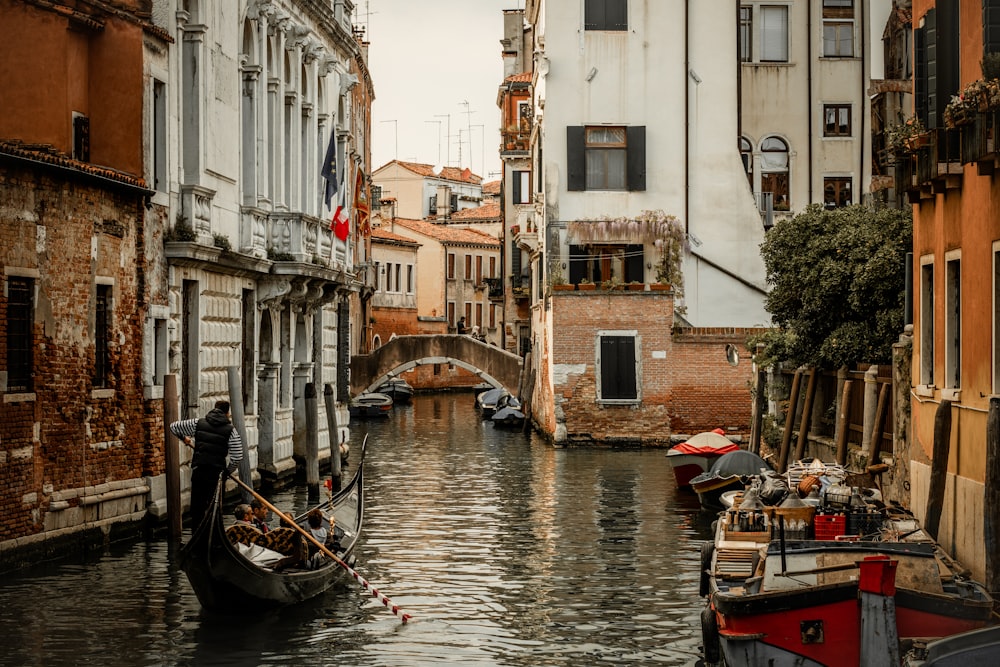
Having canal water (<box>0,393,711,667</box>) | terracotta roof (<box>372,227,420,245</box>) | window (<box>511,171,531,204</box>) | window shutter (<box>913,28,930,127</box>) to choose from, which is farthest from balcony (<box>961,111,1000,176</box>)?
terracotta roof (<box>372,227,420,245</box>)

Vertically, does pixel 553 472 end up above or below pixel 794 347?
below

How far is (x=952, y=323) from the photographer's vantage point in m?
11.6

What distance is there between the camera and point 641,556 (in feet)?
49.4

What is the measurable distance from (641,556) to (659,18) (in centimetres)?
1601

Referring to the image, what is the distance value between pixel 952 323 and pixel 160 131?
8406mm

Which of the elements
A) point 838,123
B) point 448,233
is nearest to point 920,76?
point 838,123

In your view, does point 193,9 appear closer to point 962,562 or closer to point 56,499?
point 56,499

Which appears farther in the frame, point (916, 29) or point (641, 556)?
point (641, 556)

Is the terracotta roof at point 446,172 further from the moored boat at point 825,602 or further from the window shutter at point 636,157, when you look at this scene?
Answer: the moored boat at point 825,602

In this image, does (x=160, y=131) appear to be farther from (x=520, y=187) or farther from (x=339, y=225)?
(x=520, y=187)

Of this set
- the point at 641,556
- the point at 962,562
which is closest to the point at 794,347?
the point at 641,556

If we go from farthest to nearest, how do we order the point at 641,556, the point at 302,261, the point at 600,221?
the point at 600,221 < the point at 302,261 < the point at 641,556

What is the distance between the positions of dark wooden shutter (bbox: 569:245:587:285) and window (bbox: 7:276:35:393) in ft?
55.2

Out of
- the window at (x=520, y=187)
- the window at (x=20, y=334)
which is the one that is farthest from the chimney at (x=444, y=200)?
the window at (x=20, y=334)
